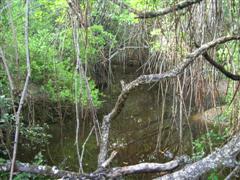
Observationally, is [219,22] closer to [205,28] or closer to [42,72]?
[205,28]

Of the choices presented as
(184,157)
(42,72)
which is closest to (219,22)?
(184,157)

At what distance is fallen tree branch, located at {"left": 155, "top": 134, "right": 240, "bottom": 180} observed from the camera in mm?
1146

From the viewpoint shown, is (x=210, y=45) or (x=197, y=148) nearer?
(x=210, y=45)

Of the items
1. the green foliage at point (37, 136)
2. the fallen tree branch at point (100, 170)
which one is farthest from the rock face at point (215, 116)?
the green foliage at point (37, 136)

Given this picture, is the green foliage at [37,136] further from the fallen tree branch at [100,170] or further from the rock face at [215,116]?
the fallen tree branch at [100,170]

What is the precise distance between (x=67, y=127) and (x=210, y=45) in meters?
5.23

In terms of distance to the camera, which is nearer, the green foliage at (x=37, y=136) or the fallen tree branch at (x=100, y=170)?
the fallen tree branch at (x=100, y=170)

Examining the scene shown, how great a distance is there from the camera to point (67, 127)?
656cm

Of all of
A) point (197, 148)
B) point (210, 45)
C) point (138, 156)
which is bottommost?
point (138, 156)

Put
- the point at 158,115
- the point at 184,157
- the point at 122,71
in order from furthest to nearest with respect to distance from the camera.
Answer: the point at 122,71, the point at 158,115, the point at 184,157

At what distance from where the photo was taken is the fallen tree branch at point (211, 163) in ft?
3.76

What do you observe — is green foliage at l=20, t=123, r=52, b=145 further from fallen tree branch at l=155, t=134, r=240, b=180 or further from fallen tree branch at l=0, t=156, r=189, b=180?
fallen tree branch at l=155, t=134, r=240, b=180

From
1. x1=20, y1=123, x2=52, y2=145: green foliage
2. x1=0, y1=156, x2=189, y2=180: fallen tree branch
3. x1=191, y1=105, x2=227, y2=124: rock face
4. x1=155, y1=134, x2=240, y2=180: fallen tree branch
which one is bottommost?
x1=20, y1=123, x2=52, y2=145: green foliage

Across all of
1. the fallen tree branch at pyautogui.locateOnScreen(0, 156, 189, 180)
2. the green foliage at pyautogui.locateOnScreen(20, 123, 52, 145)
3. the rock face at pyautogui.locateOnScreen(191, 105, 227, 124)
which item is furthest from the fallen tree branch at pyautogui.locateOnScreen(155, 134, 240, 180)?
the green foliage at pyautogui.locateOnScreen(20, 123, 52, 145)
